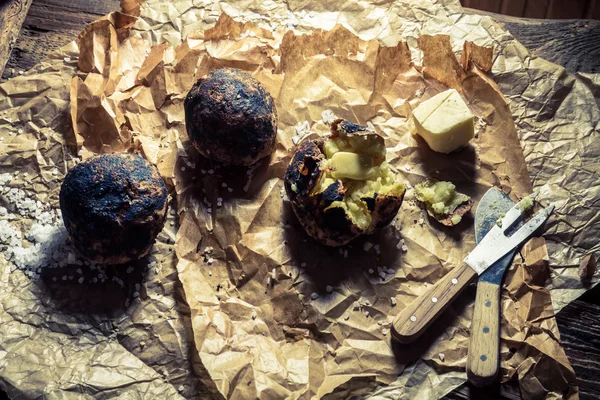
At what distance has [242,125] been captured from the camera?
90.3 inches

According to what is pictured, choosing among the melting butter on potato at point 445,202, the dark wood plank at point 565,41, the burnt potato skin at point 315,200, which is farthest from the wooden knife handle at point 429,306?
the dark wood plank at point 565,41

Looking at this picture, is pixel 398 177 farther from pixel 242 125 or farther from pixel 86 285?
pixel 86 285

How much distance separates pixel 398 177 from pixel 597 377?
1.06 m

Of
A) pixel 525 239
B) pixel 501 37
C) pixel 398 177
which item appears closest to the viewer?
pixel 525 239

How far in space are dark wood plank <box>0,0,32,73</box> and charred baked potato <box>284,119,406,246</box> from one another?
1463 mm

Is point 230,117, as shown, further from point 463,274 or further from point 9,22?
point 9,22

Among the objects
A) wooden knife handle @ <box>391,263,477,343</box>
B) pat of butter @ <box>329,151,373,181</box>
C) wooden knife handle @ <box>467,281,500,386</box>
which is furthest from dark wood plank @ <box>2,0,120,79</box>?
wooden knife handle @ <box>467,281,500,386</box>

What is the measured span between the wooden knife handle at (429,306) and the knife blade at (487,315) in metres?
0.08

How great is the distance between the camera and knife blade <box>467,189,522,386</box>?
211 cm

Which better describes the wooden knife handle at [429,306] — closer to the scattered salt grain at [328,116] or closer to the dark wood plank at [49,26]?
the scattered salt grain at [328,116]

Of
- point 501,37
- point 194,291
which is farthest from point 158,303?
point 501,37

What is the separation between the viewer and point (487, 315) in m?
2.18

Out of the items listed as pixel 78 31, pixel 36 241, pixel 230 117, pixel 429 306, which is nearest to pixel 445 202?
pixel 429 306

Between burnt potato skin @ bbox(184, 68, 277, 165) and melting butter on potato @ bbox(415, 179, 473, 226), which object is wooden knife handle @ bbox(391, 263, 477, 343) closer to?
melting butter on potato @ bbox(415, 179, 473, 226)
